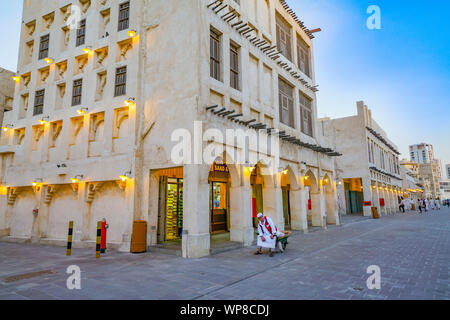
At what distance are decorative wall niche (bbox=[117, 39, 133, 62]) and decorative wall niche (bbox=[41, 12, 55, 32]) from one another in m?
7.44

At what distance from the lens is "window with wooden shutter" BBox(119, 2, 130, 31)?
45.6 feet

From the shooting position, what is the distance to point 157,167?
11633 millimetres

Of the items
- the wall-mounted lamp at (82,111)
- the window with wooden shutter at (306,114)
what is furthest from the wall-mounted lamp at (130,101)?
the window with wooden shutter at (306,114)

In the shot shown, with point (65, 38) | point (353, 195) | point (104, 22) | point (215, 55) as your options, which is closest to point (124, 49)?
point (104, 22)

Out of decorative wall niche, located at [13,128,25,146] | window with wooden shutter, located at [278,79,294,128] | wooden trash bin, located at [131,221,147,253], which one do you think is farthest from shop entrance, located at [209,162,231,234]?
decorative wall niche, located at [13,128,25,146]

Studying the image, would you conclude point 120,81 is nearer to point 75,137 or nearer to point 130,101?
point 130,101

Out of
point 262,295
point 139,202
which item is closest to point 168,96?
point 139,202

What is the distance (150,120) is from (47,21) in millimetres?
12323

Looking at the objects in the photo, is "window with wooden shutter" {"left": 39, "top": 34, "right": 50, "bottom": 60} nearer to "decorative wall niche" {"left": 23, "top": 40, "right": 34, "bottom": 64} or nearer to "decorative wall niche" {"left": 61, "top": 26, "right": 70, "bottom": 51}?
"decorative wall niche" {"left": 23, "top": 40, "right": 34, "bottom": 64}

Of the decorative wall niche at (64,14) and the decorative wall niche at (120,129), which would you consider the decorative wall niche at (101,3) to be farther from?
the decorative wall niche at (120,129)

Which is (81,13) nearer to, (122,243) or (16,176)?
(16,176)

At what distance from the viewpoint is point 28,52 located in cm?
1823

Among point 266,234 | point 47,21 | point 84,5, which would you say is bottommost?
point 266,234

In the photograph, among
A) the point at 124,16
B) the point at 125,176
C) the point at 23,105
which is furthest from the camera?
the point at 23,105
